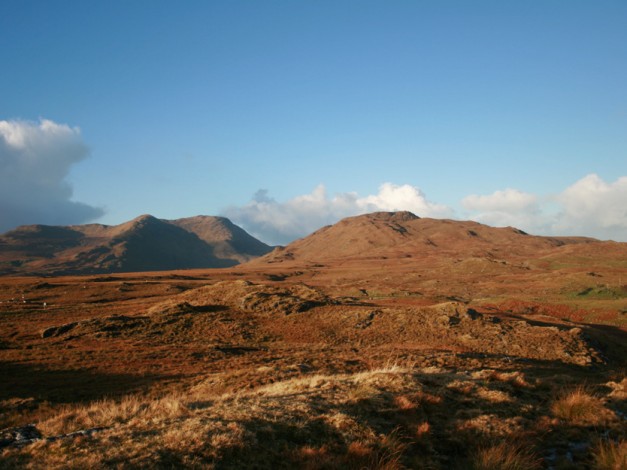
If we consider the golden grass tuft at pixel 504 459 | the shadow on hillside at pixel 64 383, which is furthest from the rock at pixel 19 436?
the golden grass tuft at pixel 504 459

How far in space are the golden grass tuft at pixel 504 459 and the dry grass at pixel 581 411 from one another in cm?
290

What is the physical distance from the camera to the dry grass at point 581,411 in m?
10.1

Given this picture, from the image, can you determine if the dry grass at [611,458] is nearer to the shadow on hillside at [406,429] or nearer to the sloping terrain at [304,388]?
the sloping terrain at [304,388]

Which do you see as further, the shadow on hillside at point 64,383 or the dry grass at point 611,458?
the shadow on hillside at point 64,383

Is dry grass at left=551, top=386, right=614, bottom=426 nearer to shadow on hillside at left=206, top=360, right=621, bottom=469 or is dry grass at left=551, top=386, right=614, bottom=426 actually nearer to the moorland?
the moorland

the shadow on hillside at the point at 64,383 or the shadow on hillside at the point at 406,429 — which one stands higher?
the shadow on hillside at the point at 406,429

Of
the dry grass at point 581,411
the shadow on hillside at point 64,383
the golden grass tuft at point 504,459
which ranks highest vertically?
the golden grass tuft at point 504,459

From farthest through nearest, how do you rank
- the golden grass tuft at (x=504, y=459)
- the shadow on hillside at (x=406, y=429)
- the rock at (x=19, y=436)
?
the rock at (x=19, y=436), the shadow on hillside at (x=406, y=429), the golden grass tuft at (x=504, y=459)

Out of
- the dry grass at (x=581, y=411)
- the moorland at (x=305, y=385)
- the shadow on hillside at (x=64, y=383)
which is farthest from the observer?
the shadow on hillside at (x=64, y=383)

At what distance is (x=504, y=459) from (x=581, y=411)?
433 centimetres

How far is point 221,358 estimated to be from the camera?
2600cm

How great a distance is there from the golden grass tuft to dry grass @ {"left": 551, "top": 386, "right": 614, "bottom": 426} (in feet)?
9.52

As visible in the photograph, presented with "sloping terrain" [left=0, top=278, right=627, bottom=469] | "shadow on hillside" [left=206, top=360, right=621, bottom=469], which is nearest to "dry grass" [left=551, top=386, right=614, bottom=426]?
"sloping terrain" [left=0, top=278, right=627, bottom=469]

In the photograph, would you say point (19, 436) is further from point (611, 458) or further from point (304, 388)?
point (611, 458)
